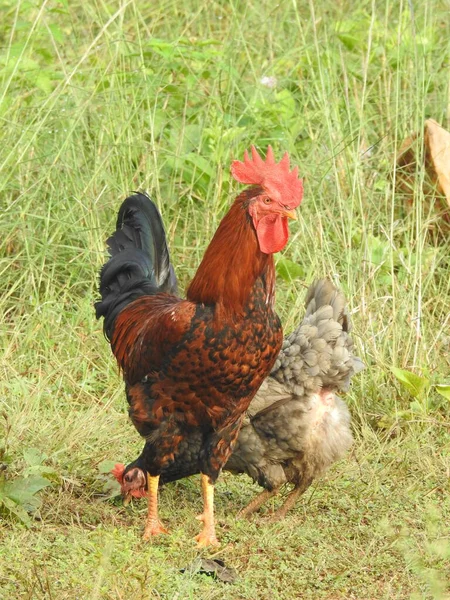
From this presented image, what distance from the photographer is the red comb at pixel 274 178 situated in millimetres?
4062

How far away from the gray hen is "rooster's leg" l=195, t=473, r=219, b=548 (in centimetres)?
31

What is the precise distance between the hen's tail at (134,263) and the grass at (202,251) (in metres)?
0.71

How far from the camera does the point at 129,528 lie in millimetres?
4414

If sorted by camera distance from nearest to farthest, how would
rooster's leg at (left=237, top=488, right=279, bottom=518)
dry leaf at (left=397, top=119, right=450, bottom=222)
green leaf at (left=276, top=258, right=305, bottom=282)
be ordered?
rooster's leg at (left=237, top=488, right=279, bottom=518), green leaf at (left=276, top=258, right=305, bottom=282), dry leaf at (left=397, top=119, right=450, bottom=222)

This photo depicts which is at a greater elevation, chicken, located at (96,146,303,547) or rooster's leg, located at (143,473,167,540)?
chicken, located at (96,146,303,547)

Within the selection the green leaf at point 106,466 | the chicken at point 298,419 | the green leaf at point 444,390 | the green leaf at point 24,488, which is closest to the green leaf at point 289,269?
the green leaf at point 444,390

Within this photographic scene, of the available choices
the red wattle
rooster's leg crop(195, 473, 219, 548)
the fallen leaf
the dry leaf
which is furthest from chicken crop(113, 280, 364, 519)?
the dry leaf

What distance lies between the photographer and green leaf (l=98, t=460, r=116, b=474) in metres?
4.77

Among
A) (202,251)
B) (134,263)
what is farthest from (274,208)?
(202,251)

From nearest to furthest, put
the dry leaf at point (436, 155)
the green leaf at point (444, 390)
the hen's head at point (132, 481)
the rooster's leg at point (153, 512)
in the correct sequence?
the rooster's leg at point (153, 512) < the hen's head at point (132, 481) < the green leaf at point (444, 390) < the dry leaf at point (436, 155)

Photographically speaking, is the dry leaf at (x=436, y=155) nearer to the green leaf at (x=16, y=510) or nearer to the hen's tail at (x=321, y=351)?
the hen's tail at (x=321, y=351)

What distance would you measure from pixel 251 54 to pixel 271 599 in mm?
4810

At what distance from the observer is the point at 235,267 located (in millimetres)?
4078

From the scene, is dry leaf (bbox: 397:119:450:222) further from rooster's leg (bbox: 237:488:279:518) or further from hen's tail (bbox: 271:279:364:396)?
rooster's leg (bbox: 237:488:279:518)
